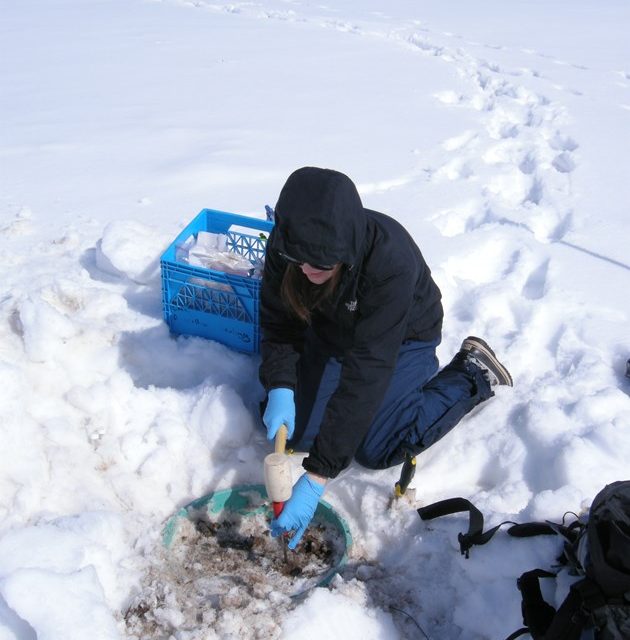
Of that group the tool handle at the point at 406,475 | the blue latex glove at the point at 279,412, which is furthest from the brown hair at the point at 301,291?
the tool handle at the point at 406,475

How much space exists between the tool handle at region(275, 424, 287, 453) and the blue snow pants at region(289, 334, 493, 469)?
10.3 inches

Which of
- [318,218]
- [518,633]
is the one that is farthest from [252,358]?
[518,633]

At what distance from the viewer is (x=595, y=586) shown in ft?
4.92

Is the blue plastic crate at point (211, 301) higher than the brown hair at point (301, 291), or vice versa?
the brown hair at point (301, 291)

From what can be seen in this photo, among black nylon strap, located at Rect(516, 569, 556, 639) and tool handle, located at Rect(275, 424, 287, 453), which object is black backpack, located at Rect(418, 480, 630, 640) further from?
tool handle, located at Rect(275, 424, 287, 453)

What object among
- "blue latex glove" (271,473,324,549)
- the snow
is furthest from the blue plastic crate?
"blue latex glove" (271,473,324,549)

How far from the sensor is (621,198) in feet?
14.1

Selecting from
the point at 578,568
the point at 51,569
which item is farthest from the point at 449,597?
the point at 51,569

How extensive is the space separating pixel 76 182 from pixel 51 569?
2.88 metres

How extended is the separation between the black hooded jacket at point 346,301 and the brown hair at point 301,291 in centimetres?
5

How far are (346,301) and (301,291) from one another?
0.49 ft

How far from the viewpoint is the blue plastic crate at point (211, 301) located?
8.73 ft

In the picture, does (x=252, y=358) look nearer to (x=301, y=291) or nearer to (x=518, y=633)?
(x=301, y=291)

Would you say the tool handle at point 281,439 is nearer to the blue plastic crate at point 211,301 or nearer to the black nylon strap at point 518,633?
the blue plastic crate at point 211,301
